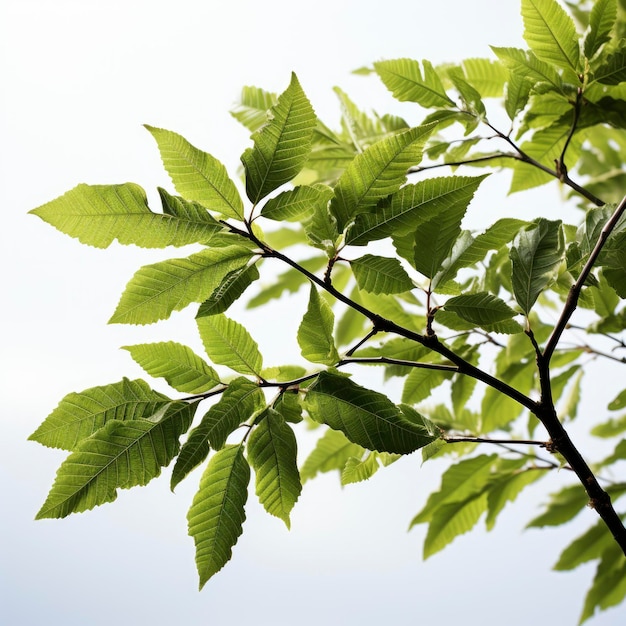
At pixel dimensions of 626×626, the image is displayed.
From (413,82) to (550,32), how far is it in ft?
0.57

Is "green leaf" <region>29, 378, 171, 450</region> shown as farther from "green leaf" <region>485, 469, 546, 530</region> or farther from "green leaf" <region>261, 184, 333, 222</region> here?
"green leaf" <region>485, 469, 546, 530</region>

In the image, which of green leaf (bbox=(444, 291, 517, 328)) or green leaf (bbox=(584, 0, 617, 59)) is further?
green leaf (bbox=(584, 0, 617, 59))

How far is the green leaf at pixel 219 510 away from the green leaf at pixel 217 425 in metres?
0.03

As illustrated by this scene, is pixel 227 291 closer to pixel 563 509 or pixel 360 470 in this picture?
pixel 360 470

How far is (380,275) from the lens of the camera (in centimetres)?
61

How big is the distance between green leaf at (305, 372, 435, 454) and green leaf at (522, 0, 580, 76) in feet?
1.63

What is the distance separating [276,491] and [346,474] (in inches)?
3.9

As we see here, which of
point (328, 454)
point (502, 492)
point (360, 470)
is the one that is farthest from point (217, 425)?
point (502, 492)

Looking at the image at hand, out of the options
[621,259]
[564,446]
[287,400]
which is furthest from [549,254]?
[287,400]

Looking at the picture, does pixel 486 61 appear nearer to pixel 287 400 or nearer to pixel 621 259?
pixel 621 259

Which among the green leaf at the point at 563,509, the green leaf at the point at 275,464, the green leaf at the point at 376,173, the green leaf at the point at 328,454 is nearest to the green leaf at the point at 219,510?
the green leaf at the point at 275,464

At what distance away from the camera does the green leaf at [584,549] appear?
4.45 feet

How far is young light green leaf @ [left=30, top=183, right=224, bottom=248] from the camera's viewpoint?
534 mm

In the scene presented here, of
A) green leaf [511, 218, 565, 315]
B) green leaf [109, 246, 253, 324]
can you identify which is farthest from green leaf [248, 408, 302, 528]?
green leaf [511, 218, 565, 315]
